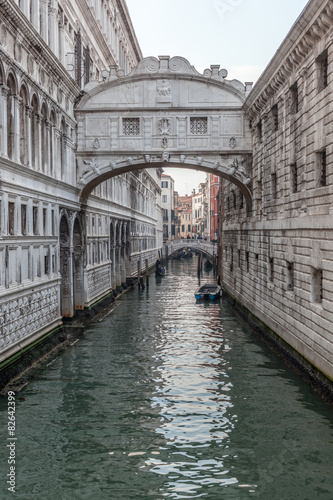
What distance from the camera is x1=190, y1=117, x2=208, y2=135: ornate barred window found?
21266 mm

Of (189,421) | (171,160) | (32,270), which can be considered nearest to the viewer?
(189,421)

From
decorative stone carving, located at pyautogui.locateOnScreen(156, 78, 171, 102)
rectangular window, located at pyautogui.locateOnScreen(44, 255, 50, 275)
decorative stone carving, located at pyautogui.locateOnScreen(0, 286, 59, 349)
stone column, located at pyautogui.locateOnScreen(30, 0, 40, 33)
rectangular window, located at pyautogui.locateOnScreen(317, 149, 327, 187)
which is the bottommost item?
decorative stone carving, located at pyautogui.locateOnScreen(0, 286, 59, 349)

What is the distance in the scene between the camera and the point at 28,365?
14148 mm

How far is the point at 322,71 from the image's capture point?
13.2 metres

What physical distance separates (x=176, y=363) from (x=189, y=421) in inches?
188

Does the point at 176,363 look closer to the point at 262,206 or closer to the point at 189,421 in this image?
the point at 189,421

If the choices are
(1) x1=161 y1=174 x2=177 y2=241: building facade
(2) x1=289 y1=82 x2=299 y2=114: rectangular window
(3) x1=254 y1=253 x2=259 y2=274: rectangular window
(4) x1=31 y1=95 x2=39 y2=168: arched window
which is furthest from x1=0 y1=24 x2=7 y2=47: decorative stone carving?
(1) x1=161 y1=174 x2=177 y2=241: building facade

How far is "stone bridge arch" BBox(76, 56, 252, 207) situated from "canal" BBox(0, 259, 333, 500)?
22.9 ft

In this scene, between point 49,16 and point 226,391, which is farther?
point 49,16

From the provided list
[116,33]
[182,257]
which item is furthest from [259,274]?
[182,257]

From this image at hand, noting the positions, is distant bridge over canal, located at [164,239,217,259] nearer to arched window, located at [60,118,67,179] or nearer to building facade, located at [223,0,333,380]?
building facade, located at [223,0,333,380]

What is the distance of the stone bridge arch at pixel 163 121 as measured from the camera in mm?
20984

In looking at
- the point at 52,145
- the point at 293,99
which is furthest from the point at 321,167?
the point at 52,145

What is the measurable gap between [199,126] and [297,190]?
7.37 m
